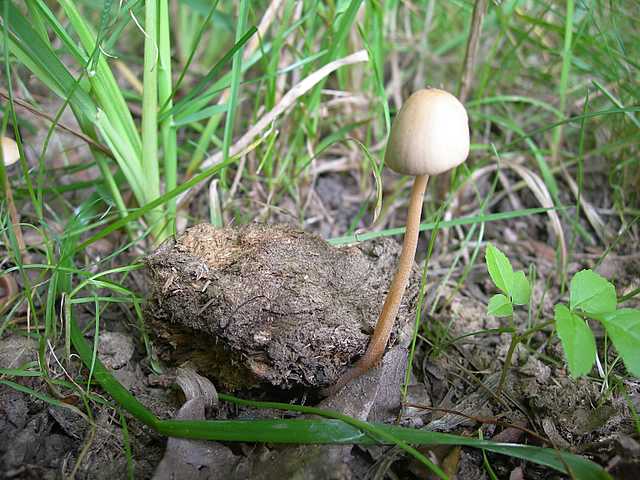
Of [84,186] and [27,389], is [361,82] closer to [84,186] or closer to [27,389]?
[84,186]

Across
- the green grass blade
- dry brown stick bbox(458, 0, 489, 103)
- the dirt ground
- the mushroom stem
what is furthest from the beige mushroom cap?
dry brown stick bbox(458, 0, 489, 103)

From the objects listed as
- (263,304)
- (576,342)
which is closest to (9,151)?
(263,304)

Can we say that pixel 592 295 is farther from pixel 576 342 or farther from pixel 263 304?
pixel 263 304

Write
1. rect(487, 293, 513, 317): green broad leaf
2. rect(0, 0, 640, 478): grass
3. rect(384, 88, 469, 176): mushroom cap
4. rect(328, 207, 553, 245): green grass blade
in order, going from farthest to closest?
1. rect(328, 207, 553, 245): green grass blade
2. rect(0, 0, 640, 478): grass
3. rect(487, 293, 513, 317): green broad leaf
4. rect(384, 88, 469, 176): mushroom cap

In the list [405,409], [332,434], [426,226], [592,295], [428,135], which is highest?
[428,135]

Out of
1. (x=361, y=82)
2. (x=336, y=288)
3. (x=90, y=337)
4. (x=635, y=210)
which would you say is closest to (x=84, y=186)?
(x=90, y=337)

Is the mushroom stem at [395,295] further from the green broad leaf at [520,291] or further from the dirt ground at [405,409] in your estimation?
the green broad leaf at [520,291]

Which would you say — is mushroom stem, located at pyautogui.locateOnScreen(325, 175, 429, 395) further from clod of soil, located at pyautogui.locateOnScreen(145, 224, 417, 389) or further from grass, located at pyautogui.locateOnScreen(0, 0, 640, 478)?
grass, located at pyautogui.locateOnScreen(0, 0, 640, 478)
